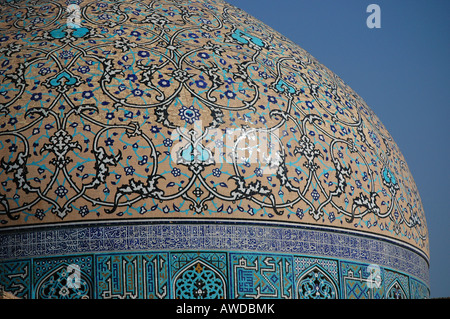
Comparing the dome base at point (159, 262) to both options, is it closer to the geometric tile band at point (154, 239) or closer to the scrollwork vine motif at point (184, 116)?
the geometric tile band at point (154, 239)

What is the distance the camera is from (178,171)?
6.05 metres

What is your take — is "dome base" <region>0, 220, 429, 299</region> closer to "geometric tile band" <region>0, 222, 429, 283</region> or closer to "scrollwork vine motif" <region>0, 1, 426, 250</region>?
"geometric tile band" <region>0, 222, 429, 283</region>

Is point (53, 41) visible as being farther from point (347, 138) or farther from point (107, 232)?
point (347, 138)

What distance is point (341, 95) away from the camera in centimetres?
712

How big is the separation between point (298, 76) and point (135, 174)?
1.46 meters

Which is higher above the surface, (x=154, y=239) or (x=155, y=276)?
(x=154, y=239)

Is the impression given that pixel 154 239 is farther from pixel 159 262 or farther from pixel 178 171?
pixel 178 171

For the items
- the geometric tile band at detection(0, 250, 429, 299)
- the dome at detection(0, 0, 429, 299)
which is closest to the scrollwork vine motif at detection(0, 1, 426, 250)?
the dome at detection(0, 0, 429, 299)

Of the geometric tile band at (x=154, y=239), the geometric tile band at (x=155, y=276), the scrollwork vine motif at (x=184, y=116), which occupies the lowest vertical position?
the geometric tile band at (x=155, y=276)

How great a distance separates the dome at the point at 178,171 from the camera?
19.5ft

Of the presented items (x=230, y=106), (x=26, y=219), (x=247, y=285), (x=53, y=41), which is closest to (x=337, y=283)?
(x=247, y=285)

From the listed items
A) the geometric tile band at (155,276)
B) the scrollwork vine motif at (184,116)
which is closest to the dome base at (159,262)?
the geometric tile band at (155,276)

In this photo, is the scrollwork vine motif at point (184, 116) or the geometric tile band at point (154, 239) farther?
the scrollwork vine motif at point (184, 116)

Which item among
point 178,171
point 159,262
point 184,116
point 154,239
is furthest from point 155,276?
point 184,116
